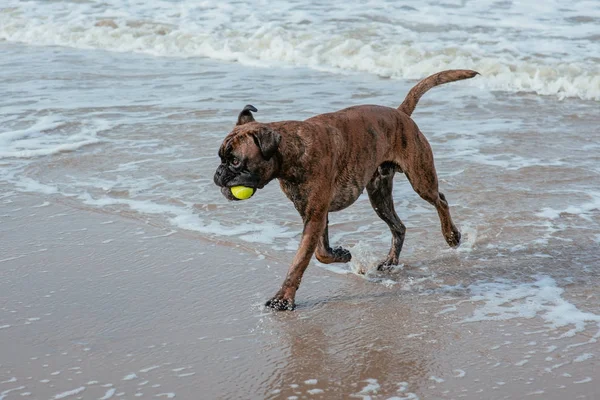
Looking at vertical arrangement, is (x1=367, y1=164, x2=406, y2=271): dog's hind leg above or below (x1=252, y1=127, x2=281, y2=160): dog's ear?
below

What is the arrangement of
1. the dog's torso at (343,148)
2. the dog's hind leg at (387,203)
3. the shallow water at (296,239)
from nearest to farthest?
1. the shallow water at (296,239)
2. the dog's torso at (343,148)
3. the dog's hind leg at (387,203)

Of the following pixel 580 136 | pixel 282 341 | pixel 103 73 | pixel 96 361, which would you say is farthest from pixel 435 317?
pixel 103 73

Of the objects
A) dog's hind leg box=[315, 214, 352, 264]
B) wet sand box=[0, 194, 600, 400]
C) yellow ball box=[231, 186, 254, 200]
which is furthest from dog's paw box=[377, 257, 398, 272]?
yellow ball box=[231, 186, 254, 200]

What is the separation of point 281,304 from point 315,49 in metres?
10.6

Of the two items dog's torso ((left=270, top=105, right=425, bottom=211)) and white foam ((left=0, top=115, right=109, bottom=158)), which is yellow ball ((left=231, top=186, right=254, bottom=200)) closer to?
dog's torso ((left=270, top=105, right=425, bottom=211))

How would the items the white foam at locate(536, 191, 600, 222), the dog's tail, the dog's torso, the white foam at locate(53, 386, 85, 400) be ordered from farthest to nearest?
the white foam at locate(536, 191, 600, 222) → the dog's tail → the dog's torso → the white foam at locate(53, 386, 85, 400)

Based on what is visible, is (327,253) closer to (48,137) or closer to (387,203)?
(387,203)

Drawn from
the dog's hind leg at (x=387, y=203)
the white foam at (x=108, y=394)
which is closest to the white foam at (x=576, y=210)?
the dog's hind leg at (x=387, y=203)

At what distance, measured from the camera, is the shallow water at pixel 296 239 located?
4.59 metres

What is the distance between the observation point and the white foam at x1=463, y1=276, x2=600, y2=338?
5.10 metres

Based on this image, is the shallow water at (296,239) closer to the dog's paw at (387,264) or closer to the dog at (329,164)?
the dog's paw at (387,264)

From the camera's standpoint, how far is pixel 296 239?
6.70m

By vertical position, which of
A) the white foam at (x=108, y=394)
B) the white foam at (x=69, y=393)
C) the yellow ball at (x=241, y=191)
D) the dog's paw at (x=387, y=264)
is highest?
the yellow ball at (x=241, y=191)

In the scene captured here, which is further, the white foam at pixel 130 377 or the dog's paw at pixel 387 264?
the dog's paw at pixel 387 264
